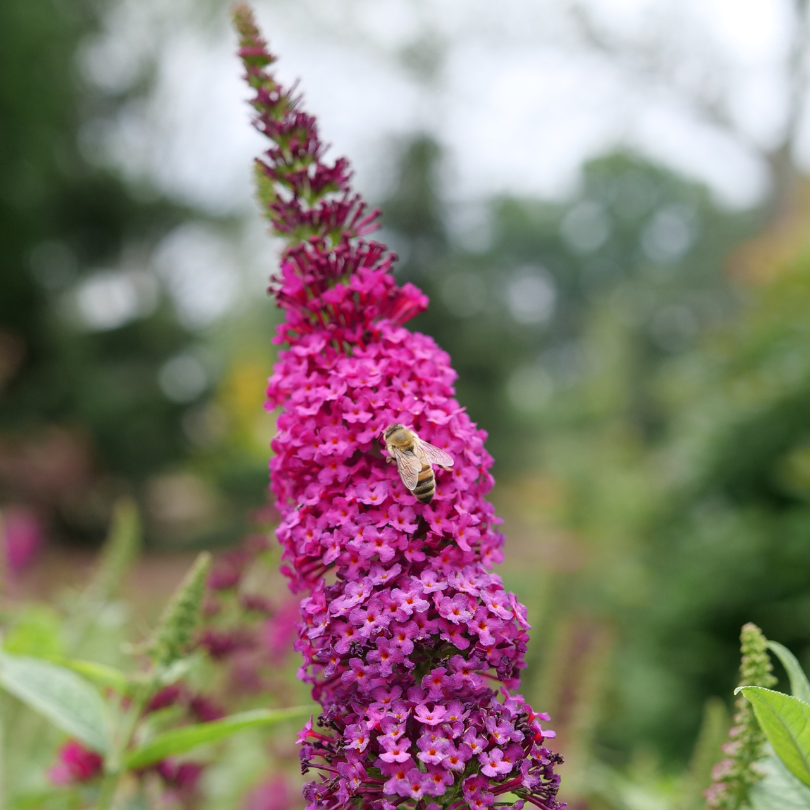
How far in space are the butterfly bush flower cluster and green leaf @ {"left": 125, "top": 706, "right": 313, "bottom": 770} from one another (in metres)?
0.19

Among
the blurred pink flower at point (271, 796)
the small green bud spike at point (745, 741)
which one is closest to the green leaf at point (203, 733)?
the small green bud spike at point (745, 741)

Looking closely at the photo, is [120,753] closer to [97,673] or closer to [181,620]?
[97,673]

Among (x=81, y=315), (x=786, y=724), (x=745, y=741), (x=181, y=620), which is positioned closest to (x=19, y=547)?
(x=181, y=620)

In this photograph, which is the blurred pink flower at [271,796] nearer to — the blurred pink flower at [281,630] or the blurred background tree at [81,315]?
the blurred pink flower at [281,630]

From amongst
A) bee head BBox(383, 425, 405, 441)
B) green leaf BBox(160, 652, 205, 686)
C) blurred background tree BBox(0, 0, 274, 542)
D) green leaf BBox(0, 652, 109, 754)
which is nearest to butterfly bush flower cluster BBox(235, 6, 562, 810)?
bee head BBox(383, 425, 405, 441)

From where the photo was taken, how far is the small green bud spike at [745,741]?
105 centimetres

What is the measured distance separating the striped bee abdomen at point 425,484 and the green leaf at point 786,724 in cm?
45

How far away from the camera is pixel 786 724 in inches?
38.4

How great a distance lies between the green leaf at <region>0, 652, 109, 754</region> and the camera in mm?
1405

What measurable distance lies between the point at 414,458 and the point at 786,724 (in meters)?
0.59

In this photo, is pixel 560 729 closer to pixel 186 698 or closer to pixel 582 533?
pixel 186 698

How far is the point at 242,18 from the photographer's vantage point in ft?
4.39

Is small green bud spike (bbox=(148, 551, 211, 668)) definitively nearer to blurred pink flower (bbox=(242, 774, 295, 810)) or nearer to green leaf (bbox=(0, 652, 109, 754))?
green leaf (bbox=(0, 652, 109, 754))

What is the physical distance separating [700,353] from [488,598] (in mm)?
4800
